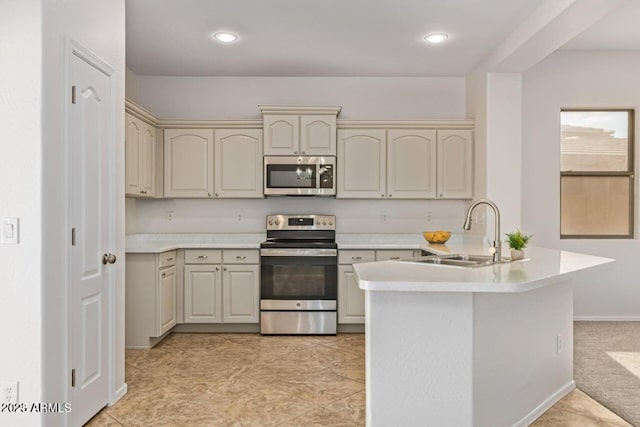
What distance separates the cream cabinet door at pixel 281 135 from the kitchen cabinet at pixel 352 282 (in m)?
1.15

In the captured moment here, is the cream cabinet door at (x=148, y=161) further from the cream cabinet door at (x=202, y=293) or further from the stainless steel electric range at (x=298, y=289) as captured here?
the stainless steel electric range at (x=298, y=289)

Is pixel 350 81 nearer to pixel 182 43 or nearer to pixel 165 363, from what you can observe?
pixel 182 43

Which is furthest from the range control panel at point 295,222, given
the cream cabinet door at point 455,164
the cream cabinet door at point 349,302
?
the cream cabinet door at point 455,164

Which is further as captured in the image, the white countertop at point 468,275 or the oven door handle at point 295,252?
the oven door handle at point 295,252

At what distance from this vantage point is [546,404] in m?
2.71

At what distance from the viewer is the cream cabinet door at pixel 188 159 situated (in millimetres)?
4715

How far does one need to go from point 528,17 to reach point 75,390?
3783mm

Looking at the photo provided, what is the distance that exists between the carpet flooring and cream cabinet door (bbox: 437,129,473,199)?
171cm

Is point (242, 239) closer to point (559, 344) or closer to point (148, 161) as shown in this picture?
point (148, 161)

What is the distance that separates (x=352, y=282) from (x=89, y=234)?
2.57m

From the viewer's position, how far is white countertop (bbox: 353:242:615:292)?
1.89 metres

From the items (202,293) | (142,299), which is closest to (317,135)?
(202,293)
